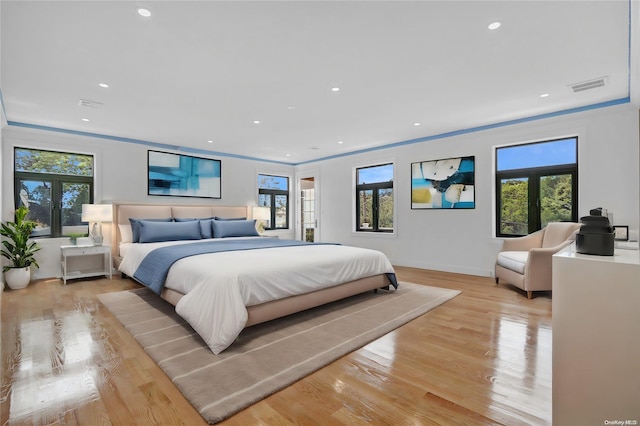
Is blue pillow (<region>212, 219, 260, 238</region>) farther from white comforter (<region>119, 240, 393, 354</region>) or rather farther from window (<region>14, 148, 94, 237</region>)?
window (<region>14, 148, 94, 237</region>)

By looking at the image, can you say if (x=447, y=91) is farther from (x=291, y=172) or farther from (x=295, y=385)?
(x=291, y=172)

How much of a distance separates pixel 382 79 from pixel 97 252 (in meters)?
4.90

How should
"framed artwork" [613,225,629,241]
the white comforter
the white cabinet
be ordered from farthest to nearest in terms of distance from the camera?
"framed artwork" [613,225,629,241] → the white comforter → the white cabinet

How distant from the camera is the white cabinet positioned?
3.57 feet

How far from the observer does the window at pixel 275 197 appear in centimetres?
744

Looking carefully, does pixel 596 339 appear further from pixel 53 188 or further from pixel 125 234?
pixel 53 188

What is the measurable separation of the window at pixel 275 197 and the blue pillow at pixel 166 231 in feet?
7.87

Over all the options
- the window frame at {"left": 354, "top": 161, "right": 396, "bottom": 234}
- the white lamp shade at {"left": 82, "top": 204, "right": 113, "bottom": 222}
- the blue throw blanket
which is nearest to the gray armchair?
the blue throw blanket

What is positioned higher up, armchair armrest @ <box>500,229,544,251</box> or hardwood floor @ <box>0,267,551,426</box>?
armchair armrest @ <box>500,229,544,251</box>

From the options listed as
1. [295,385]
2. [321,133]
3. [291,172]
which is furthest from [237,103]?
[291,172]

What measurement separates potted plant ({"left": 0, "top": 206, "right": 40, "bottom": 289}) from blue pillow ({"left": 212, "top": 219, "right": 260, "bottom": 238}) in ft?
8.22

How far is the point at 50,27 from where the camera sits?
226 cm

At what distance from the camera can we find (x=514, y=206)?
15.5ft

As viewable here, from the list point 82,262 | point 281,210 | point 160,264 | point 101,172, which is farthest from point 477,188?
point 82,262
